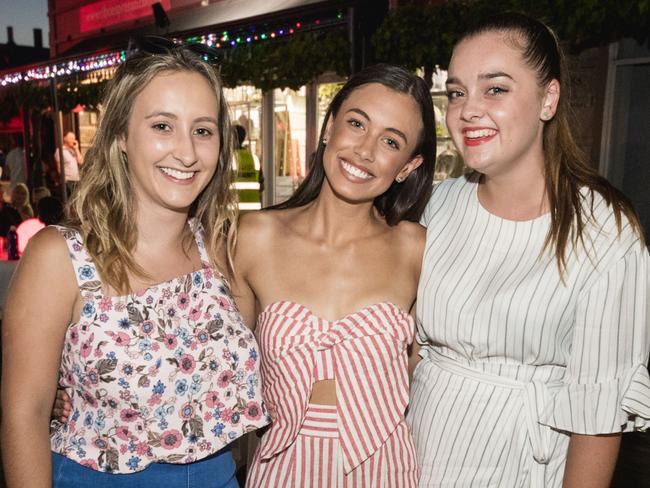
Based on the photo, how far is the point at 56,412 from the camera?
1.57m

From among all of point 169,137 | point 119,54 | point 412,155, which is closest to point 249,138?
point 119,54

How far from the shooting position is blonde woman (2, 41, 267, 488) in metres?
1.39

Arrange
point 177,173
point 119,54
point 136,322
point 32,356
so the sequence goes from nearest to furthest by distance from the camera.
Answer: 1. point 32,356
2. point 136,322
3. point 177,173
4. point 119,54

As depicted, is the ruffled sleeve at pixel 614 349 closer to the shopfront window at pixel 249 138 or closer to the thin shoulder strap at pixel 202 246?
the thin shoulder strap at pixel 202 246

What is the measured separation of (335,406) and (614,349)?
33.6 inches

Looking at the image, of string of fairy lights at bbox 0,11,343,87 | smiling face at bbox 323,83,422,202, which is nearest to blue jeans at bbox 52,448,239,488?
smiling face at bbox 323,83,422,202

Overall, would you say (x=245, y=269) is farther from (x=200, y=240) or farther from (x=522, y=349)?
(x=522, y=349)

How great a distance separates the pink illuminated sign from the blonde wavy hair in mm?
9570

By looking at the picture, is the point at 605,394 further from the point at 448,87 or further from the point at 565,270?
the point at 448,87

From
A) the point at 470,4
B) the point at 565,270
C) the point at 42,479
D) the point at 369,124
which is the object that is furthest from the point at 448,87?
the point at 470,4

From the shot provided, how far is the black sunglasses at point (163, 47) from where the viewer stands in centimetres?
162

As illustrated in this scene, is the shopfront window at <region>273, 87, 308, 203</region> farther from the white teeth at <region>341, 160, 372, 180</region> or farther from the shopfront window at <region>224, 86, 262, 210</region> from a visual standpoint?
the white teeth at <region>341, 160, 372, 180</region>

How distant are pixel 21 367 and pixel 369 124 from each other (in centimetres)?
130

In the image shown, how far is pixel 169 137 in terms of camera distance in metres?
1.56
